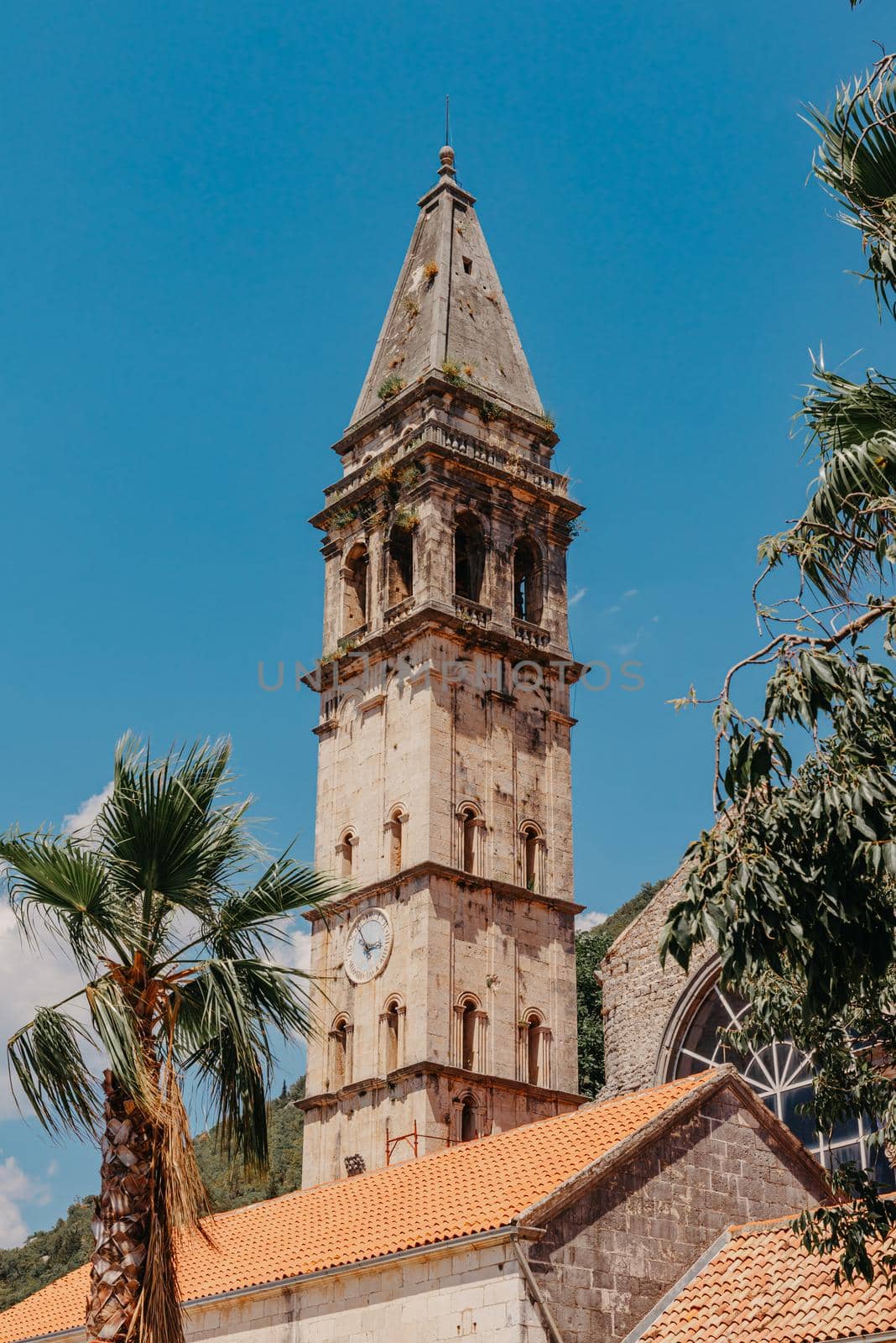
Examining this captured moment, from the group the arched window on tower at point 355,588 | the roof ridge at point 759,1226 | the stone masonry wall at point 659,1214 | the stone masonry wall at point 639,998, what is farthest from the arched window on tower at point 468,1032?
the roof ridge at point 759,1226

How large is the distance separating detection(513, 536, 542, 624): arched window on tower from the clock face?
27.4ft

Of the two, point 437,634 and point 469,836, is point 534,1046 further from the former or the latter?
point 437,634

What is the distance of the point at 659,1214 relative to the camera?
57.6 ft

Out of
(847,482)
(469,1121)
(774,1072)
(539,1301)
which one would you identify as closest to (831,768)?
(847,482)

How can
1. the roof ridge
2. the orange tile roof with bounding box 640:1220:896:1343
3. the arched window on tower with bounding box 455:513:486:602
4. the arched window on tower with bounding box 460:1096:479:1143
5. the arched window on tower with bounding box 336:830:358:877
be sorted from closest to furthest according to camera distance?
the orange tile roof with bounding box 640:1220:896:1343
the roof ridge
the arched window on tower with bounding box 460:1096:479:1143
the arched window on tower with bounding box 336:830:358:877
the arched window on tower with bounding box 455:513:486:602

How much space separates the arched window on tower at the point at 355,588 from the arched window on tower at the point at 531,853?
21.8ft

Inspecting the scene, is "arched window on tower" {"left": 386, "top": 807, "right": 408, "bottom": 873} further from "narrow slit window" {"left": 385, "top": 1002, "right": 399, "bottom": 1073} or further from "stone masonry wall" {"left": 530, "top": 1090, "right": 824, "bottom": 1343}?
"stone masonry wall" {"left": 530, "top": 1090, "right": 824, "bottom": 1343}

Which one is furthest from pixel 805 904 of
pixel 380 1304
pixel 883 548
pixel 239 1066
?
pixel 380 1304

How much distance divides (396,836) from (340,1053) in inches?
192

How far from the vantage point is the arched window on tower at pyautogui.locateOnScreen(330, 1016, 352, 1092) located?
34312 mm

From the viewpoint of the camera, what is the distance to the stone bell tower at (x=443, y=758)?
33.2 metres

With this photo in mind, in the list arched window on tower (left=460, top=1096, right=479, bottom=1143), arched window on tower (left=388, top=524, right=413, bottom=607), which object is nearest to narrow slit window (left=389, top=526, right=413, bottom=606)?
arched window on tower (left=388, top=524, right=413, bottom=607)

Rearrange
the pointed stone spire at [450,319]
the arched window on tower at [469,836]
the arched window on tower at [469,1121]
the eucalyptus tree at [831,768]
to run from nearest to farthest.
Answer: the eucalyptus tree at [831,768], the arched window on tower at [469,1121], the arched window on tower at [469,836], the pointed stone spire at [450,319]

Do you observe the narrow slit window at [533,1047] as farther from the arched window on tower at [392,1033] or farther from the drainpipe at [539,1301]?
the drainpipe at [539,1301]
